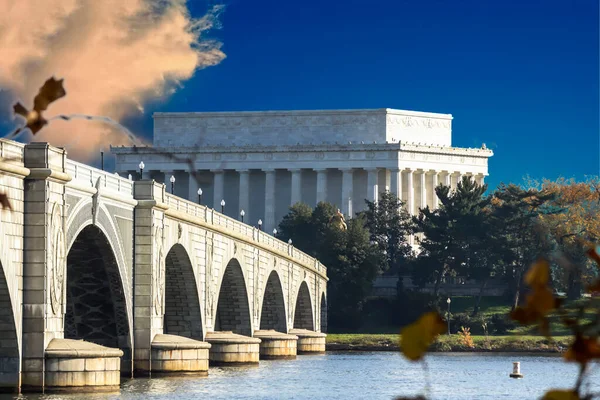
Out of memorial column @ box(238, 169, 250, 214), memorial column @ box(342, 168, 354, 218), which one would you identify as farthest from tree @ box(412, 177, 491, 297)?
memorial column @ box(238, 169, 250, 214)

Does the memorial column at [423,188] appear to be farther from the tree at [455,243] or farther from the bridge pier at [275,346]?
the bridge pier at [275,346]

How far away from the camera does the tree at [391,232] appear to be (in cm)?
15388

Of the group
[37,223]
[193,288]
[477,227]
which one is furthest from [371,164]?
[37,223]

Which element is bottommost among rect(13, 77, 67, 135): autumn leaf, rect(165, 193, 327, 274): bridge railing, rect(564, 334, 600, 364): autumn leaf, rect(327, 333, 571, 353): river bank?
rect(327, 333, 571, 353): river bank

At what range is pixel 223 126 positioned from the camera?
191500 mm

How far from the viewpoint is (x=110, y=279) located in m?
56.6

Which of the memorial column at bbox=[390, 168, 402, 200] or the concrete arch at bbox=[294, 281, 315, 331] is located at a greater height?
the memorial column at bbox=[390, 168, 402, 200]

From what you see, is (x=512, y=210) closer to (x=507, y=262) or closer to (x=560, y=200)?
(x=507, y=262)

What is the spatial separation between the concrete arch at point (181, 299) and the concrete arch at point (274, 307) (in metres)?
29.1

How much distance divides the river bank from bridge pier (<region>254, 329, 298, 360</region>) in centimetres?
1918

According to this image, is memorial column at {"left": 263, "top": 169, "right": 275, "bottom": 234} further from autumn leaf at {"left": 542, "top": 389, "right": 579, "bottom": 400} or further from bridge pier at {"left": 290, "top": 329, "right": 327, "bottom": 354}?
autumn leaf at {"left": 542, "top": 389, "right": 579, "bottom": 400}

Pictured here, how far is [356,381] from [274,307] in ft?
114

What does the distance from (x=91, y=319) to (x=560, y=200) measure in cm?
10946

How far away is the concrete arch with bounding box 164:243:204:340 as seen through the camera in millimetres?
68812
